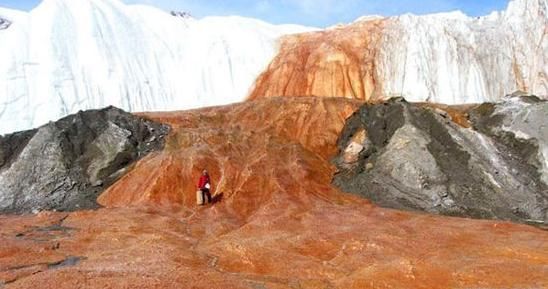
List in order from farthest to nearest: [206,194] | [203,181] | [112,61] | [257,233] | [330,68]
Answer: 1. [112,61]
2. [330,68]
3. [206,194]
4. [203,181]
5. [257,233]

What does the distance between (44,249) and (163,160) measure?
9816 mm

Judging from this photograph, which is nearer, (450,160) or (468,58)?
(450,160)

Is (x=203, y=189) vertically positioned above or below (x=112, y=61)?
below

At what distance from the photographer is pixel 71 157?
94.8ft

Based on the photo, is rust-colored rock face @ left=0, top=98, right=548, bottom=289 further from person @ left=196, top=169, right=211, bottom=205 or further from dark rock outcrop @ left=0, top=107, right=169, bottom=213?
dark rock outcrop @ left=0, top=107, right=169, bottom=213

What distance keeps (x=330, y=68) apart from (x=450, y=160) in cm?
2145

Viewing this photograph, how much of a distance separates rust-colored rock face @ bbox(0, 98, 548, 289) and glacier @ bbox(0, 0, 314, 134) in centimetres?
1768

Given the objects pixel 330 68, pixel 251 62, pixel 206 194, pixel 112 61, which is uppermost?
pixel 112 61

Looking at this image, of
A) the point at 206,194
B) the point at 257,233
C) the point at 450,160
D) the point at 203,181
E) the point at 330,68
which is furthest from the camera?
the point at 330,68

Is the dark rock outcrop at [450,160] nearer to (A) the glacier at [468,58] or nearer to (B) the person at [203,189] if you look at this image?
A: (B) the person at [203,189]

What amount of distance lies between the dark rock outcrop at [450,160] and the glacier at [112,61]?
21.9m

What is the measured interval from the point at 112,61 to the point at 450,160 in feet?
108

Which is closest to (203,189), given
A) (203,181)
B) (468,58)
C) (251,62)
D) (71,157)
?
(203,181)

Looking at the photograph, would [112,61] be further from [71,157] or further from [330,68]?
[71,157]
